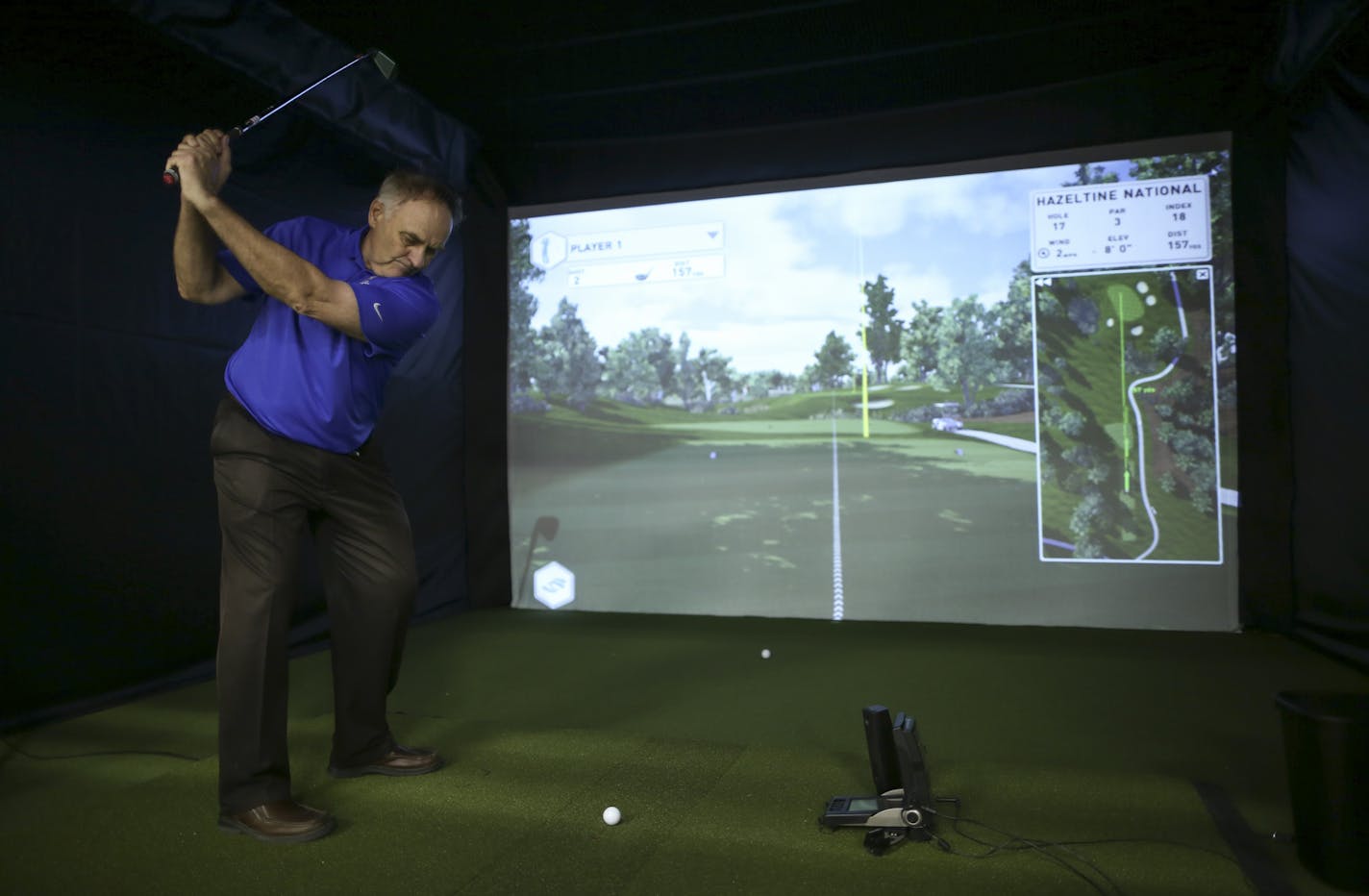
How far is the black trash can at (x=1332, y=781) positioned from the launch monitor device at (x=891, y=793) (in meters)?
0.59

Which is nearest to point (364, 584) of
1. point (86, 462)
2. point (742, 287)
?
point (86, 462)

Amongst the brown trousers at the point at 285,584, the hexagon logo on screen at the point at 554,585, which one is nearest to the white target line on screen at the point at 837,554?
the hexagon logo on screen at the point at 554,585

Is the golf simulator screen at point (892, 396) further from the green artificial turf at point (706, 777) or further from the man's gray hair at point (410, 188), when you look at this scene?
the man's gray hair at point (410, 188)

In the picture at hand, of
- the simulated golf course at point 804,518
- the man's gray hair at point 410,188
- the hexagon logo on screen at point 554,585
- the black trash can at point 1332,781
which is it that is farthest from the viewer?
the hexagon logo on screen at point 554,585

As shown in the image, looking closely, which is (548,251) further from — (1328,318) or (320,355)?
(1328,318)

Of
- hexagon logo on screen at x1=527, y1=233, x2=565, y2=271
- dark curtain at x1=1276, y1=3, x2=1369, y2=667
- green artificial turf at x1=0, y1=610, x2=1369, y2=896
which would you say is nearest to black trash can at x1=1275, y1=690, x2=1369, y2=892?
green artificial turf at x1=0, y1=610, x2=1369, y2=896

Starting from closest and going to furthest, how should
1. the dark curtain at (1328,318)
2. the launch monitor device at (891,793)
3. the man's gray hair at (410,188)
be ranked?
the launch monitor device at (891,793) < the man's gray hair at (410,188) < the dark curtain at (1328,318)

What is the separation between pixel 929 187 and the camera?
4207 millimetres

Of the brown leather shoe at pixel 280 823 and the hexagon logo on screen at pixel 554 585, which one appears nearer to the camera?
the brown leather shoe at pixel 280 823

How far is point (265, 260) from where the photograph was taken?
1.63 meters

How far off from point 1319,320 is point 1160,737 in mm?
2040

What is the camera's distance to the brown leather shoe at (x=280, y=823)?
168 centimetres

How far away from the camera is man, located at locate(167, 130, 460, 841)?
5.55ft
